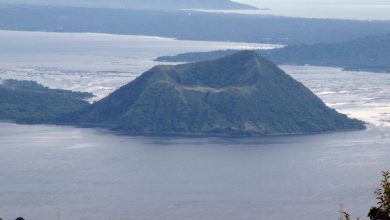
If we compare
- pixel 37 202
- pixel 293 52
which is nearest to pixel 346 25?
pixel 293 52

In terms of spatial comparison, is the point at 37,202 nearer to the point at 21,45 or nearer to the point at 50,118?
the point at 50,118

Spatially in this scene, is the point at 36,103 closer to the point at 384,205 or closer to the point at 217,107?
the point at 217,107

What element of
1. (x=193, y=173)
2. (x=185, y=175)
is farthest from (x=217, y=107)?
(x=185, y=175)

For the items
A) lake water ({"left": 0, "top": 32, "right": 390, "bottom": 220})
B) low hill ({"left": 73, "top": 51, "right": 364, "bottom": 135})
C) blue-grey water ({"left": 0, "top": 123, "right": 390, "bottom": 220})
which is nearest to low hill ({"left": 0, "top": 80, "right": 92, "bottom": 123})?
lake water ({"left": 0, "top": 32, "right": 390, "bottom": 220})

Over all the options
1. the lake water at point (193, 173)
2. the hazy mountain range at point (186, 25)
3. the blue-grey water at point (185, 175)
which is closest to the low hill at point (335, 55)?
the hazy mountain range at point (186, 25)

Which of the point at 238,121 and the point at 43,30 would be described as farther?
the point at 43,30

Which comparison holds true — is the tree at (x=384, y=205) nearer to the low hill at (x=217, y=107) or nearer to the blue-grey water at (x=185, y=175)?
the blue-grey water at (x=185, y=175)

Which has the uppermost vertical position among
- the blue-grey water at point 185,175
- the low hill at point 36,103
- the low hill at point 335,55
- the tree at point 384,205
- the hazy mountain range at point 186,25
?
the hazy mountain range at point 186,25
